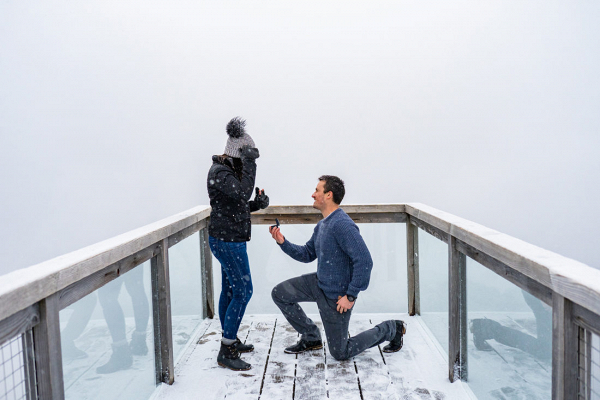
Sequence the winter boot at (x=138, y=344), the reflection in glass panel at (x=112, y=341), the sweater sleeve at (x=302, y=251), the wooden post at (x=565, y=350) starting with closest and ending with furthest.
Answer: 1. the wooden post at (x=565, y=350)
2. the reflection in glass panel at (x=112, y=341)
3. the winter boot at (x=138, y=344)
4. the sweater sleeve at (x=302, y=251)

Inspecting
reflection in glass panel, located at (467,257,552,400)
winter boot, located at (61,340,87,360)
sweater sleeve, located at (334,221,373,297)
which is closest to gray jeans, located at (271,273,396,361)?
sweater sleeve, located at (334,221,373,297)

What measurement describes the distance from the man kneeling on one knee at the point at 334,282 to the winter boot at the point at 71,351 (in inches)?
56.4

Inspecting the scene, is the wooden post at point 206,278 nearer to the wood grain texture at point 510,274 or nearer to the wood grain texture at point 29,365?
the wood grain texture at point 510,274

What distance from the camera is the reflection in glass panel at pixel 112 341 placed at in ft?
5.18

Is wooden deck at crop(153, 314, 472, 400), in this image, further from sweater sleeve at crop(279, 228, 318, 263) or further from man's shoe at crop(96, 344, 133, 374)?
sweater sleeve at crop(279, 228, 318, 263)

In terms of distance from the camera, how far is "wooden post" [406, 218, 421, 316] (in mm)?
3740

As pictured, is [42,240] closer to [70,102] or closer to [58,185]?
[58,185]

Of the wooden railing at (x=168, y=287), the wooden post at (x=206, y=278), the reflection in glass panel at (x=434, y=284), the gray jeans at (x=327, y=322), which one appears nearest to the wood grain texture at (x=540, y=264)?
the wooden railing at (x=168, y=287)

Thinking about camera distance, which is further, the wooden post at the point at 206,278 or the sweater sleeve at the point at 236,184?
the wooden post at the point at 206,278

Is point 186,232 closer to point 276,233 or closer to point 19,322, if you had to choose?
point 276,233

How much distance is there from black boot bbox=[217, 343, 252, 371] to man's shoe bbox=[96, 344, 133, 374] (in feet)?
2.51

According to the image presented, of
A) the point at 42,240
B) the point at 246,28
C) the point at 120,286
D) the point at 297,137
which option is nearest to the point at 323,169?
the point at 297,137

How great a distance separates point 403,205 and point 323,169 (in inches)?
290

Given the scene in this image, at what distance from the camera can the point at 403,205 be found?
3.81 metres
